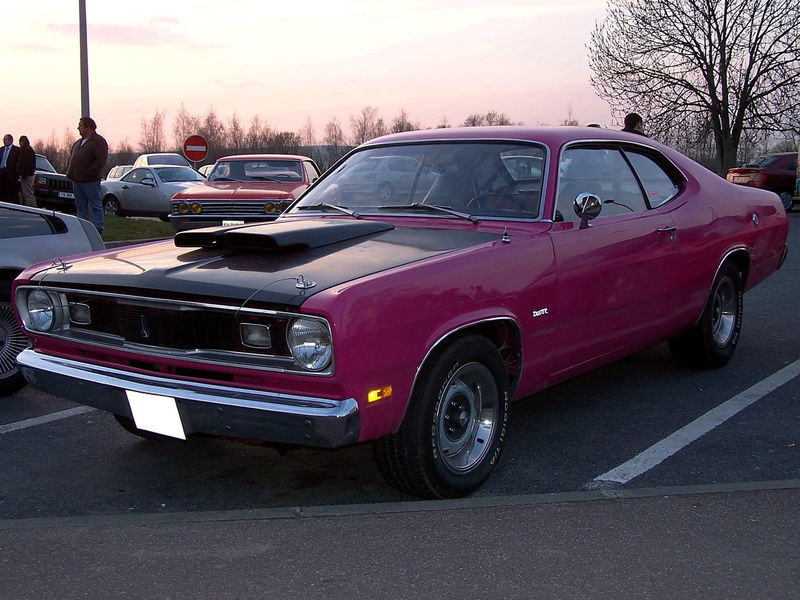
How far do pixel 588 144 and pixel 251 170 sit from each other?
9.58 meters

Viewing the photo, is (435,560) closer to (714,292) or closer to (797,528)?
(797,528)

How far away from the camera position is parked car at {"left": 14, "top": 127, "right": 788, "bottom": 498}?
3469mm

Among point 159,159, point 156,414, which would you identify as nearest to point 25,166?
point 156,414

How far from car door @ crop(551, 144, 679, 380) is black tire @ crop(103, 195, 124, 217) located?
→ 1921 centimetres

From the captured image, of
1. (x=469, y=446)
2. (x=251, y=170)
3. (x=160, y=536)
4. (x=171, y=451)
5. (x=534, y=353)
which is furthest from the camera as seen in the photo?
(x=251, y=170)

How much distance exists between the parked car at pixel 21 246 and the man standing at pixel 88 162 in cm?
668

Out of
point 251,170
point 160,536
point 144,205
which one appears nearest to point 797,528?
point 160,536

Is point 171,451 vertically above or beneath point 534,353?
beneath

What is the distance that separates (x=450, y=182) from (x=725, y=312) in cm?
263

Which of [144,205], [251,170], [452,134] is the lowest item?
[144,205]

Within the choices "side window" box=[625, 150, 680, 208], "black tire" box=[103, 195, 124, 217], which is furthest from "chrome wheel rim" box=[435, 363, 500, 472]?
"black tire" box=[103, 195, 124, 217]

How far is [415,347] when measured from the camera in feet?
11.9

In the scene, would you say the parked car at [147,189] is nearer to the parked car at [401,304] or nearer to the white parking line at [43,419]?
the white parking line at [43,419]

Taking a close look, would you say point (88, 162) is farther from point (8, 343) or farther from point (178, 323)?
point (178, 323)
